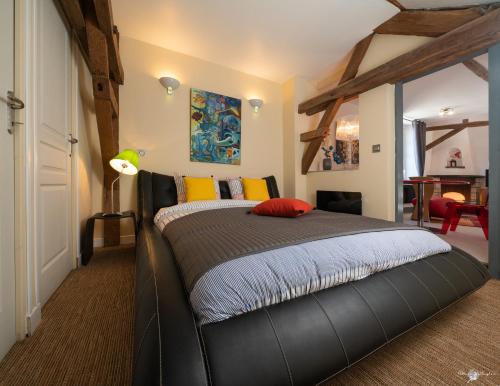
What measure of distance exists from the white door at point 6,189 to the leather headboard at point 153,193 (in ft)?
4.25

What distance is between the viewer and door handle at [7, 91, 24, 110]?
3.12ft

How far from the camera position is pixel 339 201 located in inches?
121

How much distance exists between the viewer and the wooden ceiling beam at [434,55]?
1681 millimetres

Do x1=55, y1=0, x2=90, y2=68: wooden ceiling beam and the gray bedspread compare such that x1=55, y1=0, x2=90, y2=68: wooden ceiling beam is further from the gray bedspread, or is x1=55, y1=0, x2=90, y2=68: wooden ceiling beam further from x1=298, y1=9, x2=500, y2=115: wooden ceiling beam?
x1=298, y1=9, x2=500, y2=115: wooden ceiling beam

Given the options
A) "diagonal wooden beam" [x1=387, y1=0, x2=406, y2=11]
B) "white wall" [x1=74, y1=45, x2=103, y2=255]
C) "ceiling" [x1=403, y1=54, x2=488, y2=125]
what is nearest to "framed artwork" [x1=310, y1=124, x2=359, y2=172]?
"ceiling" [x1=403, y1=54, x2=488, y2=125]

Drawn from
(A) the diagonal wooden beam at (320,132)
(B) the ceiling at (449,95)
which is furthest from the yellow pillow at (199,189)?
(B) the ceiling at (449,95)

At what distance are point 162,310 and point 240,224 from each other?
2.03 feet

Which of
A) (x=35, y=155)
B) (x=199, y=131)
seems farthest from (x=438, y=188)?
(x=35, y=155)

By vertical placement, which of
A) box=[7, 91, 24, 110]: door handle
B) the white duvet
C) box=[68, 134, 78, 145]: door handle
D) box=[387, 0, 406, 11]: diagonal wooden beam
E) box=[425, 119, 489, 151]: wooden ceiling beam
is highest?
box=[387, 0, 406, 11]: diagonal wooden beam

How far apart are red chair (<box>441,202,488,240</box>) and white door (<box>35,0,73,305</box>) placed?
4089 mm

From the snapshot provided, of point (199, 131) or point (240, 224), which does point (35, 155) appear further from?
point (199, 131)

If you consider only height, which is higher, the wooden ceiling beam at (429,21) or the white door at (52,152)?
the wooden ceiling beam at (429,21)

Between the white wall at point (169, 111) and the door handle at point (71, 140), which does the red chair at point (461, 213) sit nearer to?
the white wall at point (169, 111)

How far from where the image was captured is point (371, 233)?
1022 mm
